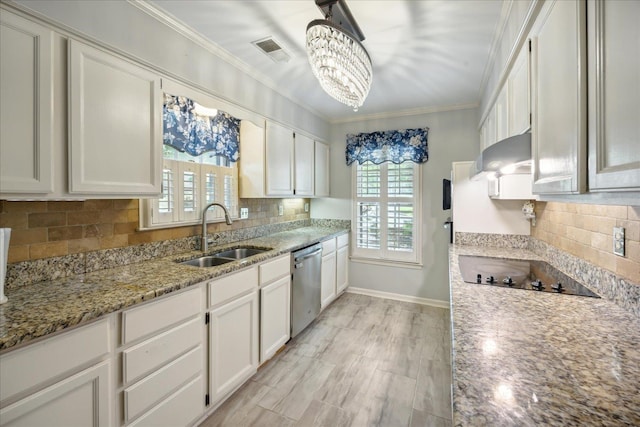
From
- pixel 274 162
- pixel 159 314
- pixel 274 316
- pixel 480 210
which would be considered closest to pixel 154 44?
pixel 274 162

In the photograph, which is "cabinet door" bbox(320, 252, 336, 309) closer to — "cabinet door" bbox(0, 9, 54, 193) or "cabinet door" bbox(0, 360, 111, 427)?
"cabinet door" bbox(0, 360, 111, 427)

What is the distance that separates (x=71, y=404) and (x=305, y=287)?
1.90m

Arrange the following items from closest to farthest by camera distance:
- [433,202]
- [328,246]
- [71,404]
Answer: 1. [71,404]
2. [328,246]
3. [433,202]

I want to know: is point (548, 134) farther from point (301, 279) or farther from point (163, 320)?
point (301, 279)

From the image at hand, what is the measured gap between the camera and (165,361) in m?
1.47

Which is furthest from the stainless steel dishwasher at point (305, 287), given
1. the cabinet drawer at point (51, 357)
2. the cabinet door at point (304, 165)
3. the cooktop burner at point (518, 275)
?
the cabinet drawer at point (51, 357)

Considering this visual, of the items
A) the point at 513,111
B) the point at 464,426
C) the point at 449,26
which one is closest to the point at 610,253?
the point at 513,111

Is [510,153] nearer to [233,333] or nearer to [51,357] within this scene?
[233,333]

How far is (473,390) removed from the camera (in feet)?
2.33

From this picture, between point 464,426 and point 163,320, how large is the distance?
1394 mm

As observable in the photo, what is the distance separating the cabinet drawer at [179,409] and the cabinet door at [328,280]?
1.76 meters

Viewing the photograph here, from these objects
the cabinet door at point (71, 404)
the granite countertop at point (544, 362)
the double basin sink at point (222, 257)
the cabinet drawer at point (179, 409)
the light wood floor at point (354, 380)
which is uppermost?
the double basin sink at point (222, 257)

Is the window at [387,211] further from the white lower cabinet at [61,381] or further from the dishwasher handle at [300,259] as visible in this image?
the white lower cabinet at [61,381]

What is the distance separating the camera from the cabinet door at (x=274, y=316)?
223 centimetres
